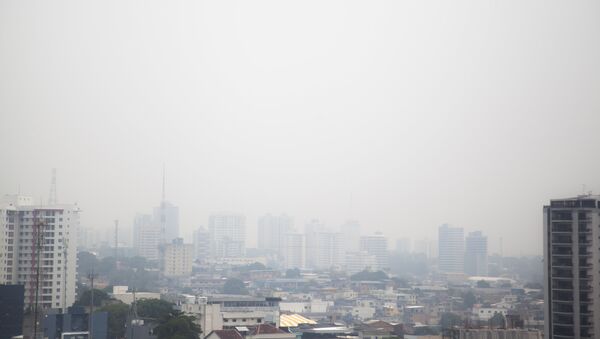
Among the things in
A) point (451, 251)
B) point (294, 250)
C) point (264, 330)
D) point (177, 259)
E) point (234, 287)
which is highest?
point (451, 251)

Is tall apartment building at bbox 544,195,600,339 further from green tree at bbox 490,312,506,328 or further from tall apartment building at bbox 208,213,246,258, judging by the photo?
tall apartment building at bbox 208,213,246,258

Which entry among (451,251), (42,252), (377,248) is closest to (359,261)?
(377,248)

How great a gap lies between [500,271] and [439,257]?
28.8ft

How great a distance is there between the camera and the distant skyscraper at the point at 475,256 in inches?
1500

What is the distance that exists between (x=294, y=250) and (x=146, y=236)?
1112cm

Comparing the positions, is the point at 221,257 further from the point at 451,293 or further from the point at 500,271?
the point at 451,293

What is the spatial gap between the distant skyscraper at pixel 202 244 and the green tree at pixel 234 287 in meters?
15.4

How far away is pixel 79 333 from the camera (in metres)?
11.8

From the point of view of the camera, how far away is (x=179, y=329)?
11.9m

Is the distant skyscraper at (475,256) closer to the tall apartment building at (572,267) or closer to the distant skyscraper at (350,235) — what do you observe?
the distant skyscraper at (350,235)

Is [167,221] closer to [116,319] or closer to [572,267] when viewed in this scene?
[116,319]

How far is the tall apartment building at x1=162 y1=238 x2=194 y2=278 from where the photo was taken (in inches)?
1423

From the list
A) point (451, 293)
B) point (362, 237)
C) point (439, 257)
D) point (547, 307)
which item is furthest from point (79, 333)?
point (362, 237)

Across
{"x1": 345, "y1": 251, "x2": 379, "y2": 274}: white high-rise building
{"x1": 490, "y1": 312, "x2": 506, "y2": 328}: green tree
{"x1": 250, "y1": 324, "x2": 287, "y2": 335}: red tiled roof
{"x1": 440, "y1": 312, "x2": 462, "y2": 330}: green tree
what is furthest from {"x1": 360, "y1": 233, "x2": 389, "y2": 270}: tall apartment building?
{"x1": 250, "y1": 324, "x2": 287, "y2": 335}: red tiled roof
